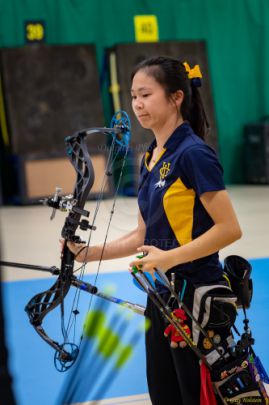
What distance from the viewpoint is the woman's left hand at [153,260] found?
1721 mm

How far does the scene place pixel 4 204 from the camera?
9023mm

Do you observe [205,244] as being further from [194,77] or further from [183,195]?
[194,77]

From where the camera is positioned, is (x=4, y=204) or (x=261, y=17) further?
(x=261, y=17)

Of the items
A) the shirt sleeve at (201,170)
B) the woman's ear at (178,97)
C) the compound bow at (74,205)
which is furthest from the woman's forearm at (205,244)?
the woman's ear at (178,97)

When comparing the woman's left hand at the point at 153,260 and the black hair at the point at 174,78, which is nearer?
the woman's left hand at the point at 153,260

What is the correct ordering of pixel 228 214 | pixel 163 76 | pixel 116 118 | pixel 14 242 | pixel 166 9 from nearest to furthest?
1. pixel 228 214
2. pixel 163 76
3. pixel 116 118
4. pixel 14 242
5. pixel 166 9

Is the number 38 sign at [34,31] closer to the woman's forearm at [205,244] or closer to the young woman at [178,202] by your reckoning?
the young woman at [178,202]

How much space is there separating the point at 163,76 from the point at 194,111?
0.15m

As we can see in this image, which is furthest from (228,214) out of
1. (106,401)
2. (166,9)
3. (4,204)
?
(166,9)

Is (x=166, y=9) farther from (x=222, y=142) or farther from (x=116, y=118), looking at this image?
(x=116, y=118)

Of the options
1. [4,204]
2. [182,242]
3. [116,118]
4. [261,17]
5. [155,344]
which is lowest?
[4,204]

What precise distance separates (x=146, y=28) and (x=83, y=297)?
21.1ft

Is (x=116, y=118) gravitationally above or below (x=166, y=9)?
below

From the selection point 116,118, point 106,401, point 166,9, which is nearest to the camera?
point 116,118
